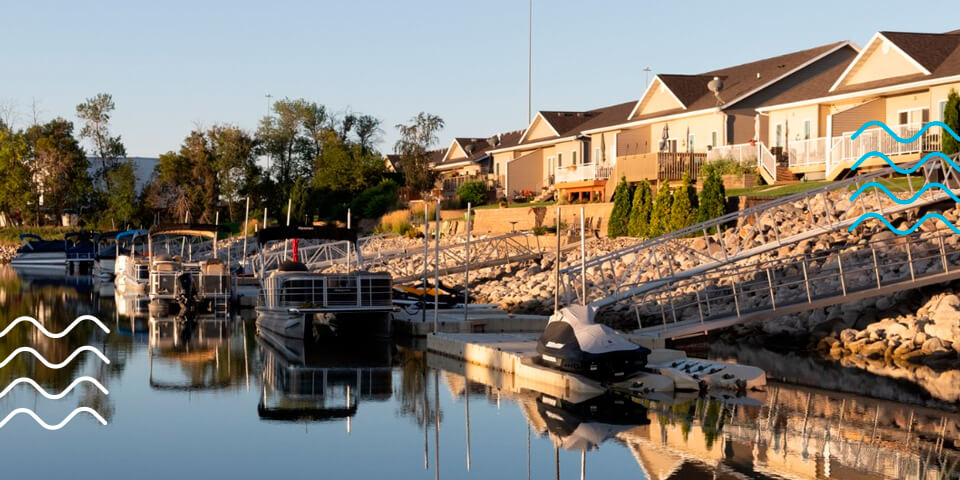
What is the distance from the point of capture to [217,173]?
300 ft

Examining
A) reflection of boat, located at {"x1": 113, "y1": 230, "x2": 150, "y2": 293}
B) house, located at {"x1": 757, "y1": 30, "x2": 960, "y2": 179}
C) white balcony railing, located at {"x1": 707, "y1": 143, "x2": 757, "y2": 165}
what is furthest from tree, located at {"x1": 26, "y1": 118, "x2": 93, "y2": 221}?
house, located at {"x1": 757, "y1": 30, "x2": 960, "y2": 179}

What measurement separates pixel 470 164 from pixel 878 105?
41803 millimetres

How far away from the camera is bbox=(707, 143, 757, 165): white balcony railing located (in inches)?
1881

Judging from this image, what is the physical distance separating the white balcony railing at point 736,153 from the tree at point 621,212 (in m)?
5.32

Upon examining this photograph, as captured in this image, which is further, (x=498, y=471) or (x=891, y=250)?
(x=891, y=250)

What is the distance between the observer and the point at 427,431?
2180 centimetres

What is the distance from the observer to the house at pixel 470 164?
7374cm

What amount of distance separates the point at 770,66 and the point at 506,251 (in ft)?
58.9

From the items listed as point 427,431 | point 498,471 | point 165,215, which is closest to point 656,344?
point 427,431

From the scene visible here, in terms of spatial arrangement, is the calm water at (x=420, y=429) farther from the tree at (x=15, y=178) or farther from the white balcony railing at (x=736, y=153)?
the tree at (x=15, y=178)

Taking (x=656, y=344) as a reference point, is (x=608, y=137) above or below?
above

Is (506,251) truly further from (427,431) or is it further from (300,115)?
(300,115)

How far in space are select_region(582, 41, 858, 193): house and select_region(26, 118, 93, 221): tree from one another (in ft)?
198

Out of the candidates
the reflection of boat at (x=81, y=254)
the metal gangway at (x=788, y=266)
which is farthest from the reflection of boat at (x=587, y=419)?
the reflection of boat at (x=81, y=254)
